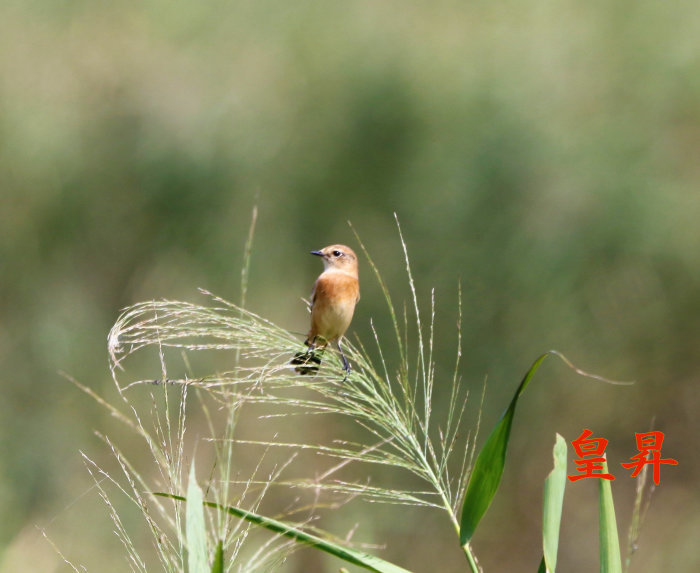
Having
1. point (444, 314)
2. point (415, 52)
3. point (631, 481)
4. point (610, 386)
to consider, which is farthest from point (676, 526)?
point (415, 52)

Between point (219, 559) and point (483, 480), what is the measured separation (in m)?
0.45

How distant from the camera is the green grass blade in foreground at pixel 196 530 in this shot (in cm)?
142

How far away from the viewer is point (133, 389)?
23.6ft

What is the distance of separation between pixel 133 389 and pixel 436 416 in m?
2.13

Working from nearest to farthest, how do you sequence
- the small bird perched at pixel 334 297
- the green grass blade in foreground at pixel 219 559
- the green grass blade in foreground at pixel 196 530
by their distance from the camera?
the green grass blade in foreground at pixel 219 559
the green grass blade in foreground at pixel 196 530
the small bird perched at pixel 334 297

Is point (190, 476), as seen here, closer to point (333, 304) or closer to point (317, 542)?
point (317, 542)

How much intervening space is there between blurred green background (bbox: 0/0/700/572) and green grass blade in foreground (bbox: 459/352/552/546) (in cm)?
546

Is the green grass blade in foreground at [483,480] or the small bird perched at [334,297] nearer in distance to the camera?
the green grass blade in foreground at [483,480]

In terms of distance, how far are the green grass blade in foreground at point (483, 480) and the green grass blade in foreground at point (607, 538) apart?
0.51 ft

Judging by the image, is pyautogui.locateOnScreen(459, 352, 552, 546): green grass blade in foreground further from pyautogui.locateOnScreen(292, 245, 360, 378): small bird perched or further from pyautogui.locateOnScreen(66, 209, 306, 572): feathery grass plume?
pyautogui.locateOnScreen(292, 245, 360, 378): small bird perched

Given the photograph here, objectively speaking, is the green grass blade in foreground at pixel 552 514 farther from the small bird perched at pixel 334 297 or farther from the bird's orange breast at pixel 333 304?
the bird's orange breast at pixel 333 304

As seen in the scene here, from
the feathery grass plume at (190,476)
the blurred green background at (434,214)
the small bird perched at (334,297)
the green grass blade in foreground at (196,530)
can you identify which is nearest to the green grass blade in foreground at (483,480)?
the feathery grass plume at (190,476)

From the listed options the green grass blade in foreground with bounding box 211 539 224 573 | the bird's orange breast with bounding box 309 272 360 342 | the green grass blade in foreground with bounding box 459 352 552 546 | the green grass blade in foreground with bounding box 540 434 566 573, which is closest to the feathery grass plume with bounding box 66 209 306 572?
the green grass blade in foreground with bounding box 211 539 224 573

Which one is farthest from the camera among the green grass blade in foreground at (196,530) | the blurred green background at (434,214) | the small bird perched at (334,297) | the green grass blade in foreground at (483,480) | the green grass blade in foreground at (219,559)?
the blurred green background at (434,214)
